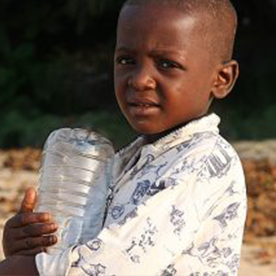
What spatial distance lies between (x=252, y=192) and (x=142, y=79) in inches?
257

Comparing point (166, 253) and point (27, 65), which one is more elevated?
point (27, 65)

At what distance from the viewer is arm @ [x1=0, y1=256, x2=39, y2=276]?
6.64 feet

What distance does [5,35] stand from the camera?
50.1 feet

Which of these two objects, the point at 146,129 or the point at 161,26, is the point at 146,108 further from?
the point at 161,26

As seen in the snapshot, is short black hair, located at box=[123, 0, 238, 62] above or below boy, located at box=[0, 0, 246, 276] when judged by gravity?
above

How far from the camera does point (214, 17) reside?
2.18 meters

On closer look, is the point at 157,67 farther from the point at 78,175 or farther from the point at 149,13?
the point at 78,175

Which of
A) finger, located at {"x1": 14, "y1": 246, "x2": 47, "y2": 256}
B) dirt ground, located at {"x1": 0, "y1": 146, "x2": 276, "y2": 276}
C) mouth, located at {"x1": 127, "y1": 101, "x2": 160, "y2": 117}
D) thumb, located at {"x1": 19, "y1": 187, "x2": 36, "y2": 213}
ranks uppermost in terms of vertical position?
dirt ground, located at {"x1": 0, "y1": 146, "x2": 276, "y2": 276}

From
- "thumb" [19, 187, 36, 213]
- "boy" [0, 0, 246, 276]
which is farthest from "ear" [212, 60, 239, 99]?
"thumb" [19, 187, 36, 213]

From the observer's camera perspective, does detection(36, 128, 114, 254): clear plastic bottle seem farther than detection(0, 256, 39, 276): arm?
Yes

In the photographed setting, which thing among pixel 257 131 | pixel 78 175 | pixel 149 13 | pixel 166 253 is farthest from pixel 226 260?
pixel 257 131

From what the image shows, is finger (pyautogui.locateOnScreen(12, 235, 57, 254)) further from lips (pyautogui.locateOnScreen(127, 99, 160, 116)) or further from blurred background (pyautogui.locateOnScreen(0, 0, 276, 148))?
blurred background (pyautogui.locateOnScreen(0, 0, 276, 148))

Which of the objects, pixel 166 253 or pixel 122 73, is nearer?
pixel 166 253

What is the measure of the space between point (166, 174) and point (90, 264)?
24 centimetres
